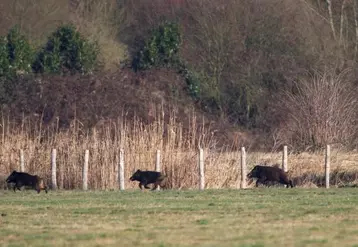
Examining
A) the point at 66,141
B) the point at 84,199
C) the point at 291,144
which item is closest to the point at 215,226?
the point at 84,199

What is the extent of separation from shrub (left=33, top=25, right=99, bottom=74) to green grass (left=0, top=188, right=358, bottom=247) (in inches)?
917

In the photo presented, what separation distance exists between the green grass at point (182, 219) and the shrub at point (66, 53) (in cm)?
2329

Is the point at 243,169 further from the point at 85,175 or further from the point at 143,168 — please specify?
the point at 85,175

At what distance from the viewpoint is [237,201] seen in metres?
23.8

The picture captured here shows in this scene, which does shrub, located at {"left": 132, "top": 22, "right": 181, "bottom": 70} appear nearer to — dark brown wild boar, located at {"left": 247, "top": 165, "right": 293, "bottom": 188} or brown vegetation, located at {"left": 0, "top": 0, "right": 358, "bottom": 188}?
brown vegetation, located at {"left": 0, "top": 0, "right": 358, "bottom": 188}

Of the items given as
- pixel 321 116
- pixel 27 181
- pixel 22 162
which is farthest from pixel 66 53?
pixel 27 181

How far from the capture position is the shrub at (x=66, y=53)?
164 feet

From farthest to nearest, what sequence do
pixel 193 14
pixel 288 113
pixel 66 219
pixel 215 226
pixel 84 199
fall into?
pixel 193 14
pixel 288 113
pixel 84 199
pixel 66 219
pixel 215 226

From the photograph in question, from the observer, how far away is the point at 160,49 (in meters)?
51.8

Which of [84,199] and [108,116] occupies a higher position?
[108,116]

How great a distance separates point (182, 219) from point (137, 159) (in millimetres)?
12659

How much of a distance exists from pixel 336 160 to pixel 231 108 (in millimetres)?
17372

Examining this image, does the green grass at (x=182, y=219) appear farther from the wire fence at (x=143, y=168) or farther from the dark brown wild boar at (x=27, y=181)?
the wire fence at (x=143, y=168)

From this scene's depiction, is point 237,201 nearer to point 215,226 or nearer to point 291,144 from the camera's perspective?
point 215,226
